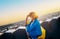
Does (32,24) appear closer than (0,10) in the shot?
Yes

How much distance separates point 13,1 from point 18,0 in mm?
62

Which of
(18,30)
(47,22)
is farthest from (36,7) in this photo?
(18,30)

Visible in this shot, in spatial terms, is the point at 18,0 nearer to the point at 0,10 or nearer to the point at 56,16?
the point at 0,10

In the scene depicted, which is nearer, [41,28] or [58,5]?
[41,28]

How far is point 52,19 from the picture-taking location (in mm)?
1532

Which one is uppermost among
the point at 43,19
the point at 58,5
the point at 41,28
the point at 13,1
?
the point at 13,1

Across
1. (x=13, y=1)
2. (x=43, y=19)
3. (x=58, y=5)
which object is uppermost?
(x=13, y=1)

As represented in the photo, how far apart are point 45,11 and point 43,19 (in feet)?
0.33

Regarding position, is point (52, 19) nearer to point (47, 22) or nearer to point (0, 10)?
point (47, 22)

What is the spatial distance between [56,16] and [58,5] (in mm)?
142

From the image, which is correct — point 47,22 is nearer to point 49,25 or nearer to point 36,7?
point 49,25

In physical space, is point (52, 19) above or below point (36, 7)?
below

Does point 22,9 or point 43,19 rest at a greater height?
point 22,9

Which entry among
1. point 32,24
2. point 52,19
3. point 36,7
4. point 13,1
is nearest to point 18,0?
point 13,1
